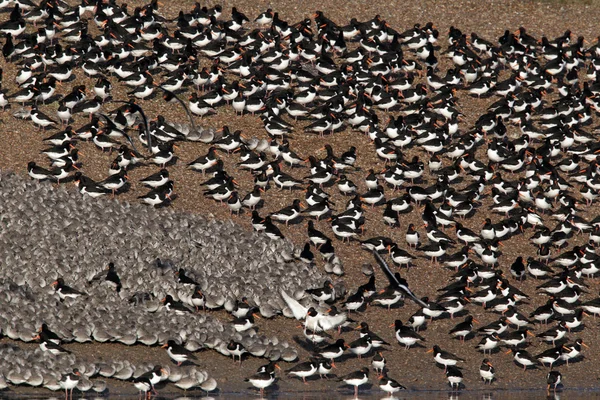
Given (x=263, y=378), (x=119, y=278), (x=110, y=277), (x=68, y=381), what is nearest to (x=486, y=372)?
(x=263, y=378)

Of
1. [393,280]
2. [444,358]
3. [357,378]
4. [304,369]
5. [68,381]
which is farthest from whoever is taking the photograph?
[393,280]

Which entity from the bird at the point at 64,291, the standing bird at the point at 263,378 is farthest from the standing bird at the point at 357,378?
the bird at the point at 64,291

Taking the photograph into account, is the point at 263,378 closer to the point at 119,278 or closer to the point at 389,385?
the point at 389,385

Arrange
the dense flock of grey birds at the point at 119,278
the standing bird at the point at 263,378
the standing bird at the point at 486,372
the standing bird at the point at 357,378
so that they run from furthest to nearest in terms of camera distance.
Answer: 1. the standing bird at the point at 486,372
2. the standing bird at the point at 357,378
3. the dense flock of grey birds at the point at 119,278
4. the standing bird at the point at 263,378

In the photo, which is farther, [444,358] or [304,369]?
[444,358]

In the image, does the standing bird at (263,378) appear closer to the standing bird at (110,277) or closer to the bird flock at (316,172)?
the bird flock at (316,172)

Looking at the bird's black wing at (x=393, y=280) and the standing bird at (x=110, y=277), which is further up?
the bird's black wing at (x=393, y=280)

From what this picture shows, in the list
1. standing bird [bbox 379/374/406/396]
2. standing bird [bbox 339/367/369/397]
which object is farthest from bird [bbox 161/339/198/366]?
standing bird [bbox 379/374/406/396]

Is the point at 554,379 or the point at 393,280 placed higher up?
the point at 393,280

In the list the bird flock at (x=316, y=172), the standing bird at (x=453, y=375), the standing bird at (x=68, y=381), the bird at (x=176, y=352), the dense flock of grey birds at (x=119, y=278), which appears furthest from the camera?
the bird flock at (x=316, y=172)
